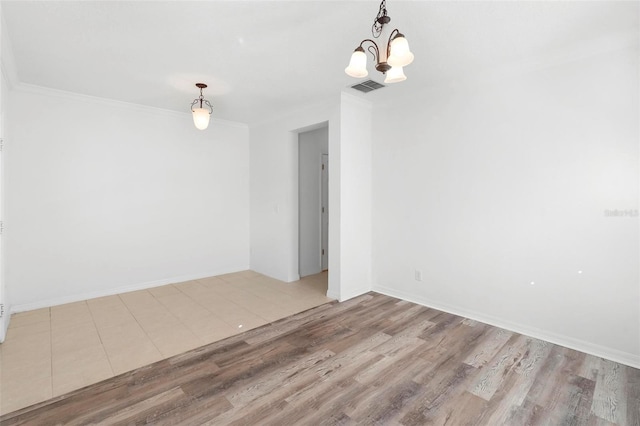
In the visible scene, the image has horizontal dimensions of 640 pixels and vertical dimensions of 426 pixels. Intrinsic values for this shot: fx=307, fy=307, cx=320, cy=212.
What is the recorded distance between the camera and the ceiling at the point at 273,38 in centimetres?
210

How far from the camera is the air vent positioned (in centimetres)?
345

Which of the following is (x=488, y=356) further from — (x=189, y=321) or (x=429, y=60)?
(x=189, y=321)

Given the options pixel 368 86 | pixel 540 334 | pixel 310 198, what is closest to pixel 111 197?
pixel 310 198

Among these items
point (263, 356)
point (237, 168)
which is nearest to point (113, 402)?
point (263, 356)

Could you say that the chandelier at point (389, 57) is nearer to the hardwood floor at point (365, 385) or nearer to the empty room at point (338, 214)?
the empty room at point (338, 214)

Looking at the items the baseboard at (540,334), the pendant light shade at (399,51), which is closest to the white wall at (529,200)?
the baseboard at (540,334)

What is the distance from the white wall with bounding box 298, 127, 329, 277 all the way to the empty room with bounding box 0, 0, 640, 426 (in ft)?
0.73

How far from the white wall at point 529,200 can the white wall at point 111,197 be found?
2.95 m

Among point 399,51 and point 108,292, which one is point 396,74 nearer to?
point 399,51

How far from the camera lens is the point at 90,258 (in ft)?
13.3

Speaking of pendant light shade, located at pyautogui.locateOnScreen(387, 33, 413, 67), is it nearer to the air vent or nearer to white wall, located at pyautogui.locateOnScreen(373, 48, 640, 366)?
the air vent

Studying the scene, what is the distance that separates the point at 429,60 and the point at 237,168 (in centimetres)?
360

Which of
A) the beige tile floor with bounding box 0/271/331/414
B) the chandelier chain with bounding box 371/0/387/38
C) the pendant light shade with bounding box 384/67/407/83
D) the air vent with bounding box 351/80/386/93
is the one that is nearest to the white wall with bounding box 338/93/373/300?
the air vent with bounding box 351/80/386/93

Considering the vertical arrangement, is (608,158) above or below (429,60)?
below
